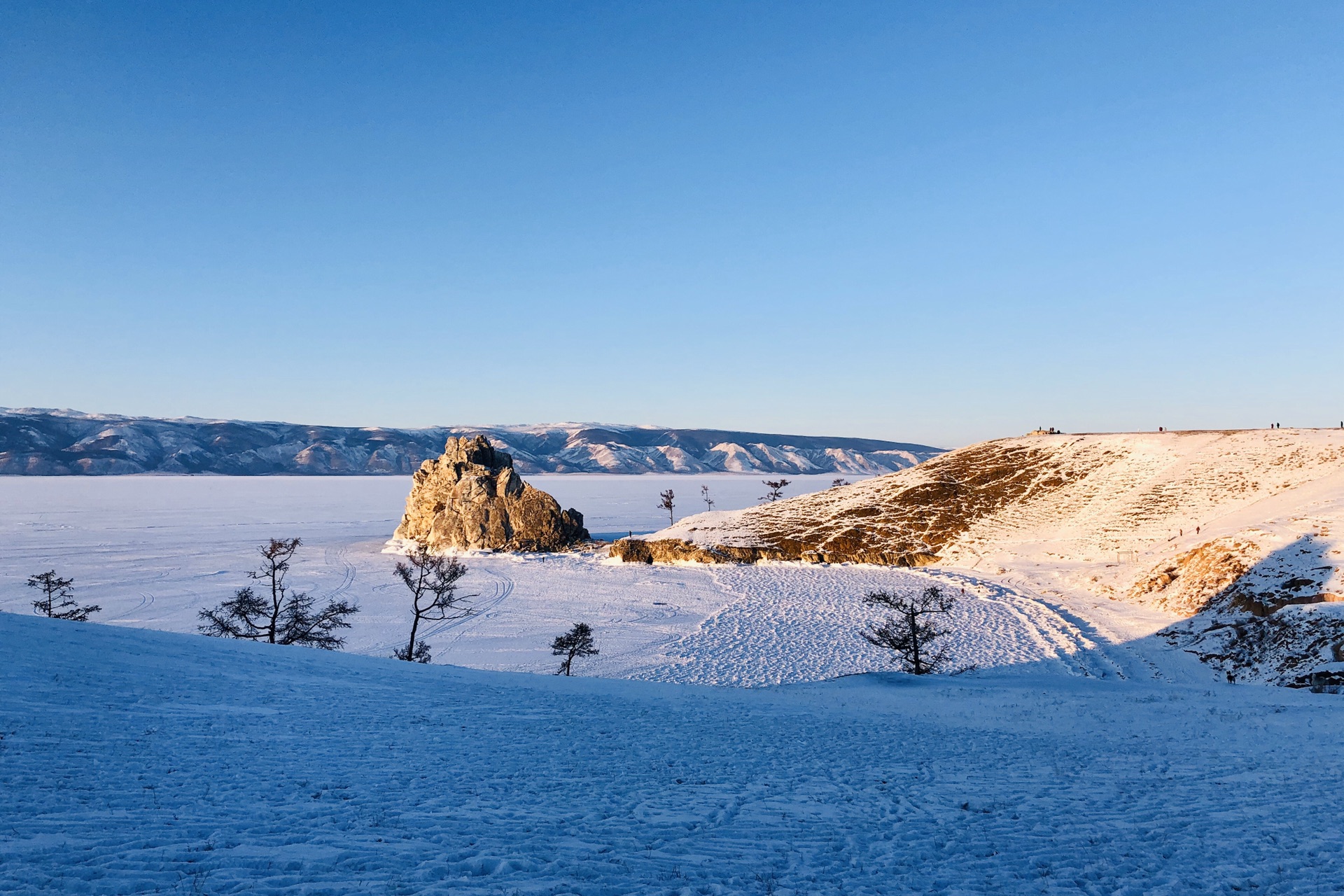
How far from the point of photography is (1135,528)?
57344mm

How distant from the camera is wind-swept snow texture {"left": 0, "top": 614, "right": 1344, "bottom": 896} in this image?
752cm

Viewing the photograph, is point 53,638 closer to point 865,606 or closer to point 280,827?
point 280,827

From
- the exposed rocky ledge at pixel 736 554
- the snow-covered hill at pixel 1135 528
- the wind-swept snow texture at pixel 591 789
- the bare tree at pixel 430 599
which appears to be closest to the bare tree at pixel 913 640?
the wind-swept snow texture at pixel 591 789

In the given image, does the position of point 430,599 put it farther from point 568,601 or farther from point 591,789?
point 591,789

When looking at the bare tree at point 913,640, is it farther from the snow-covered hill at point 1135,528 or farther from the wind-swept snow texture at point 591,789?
the snow-covered hill at point 1135,528

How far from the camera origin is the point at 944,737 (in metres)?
16.6

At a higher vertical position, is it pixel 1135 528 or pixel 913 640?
pixel 1135 528

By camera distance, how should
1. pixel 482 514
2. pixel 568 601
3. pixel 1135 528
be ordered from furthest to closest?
pixel 482 514
pixel 1135 528
pixel 568 601

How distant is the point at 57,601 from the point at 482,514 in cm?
3814

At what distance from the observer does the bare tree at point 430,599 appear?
32.6 meters

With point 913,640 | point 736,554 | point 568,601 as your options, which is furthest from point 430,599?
point 913,640

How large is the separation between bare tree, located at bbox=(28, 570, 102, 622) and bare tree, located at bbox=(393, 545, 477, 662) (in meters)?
14.8

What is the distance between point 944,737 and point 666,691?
330 inches

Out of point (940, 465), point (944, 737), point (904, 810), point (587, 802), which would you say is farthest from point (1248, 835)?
point (940, 465)
